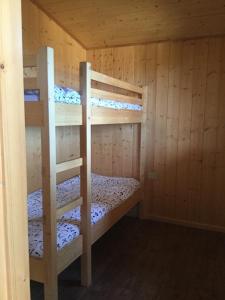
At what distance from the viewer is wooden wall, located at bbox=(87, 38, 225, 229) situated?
10.1 ft

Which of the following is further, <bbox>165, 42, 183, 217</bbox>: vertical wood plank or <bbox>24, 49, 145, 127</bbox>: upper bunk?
<bbox>165, 42, 183, 217</bbox>: vertical wood plank

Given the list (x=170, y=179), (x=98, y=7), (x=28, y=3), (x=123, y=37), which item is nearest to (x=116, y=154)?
(x=170, y=179)

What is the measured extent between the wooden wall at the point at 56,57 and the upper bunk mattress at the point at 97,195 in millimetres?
316

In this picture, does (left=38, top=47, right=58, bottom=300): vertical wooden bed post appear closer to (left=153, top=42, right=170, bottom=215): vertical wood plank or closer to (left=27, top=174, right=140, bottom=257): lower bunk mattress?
(left=27, top=174, right=140, bottom=257): lower bunk mattress

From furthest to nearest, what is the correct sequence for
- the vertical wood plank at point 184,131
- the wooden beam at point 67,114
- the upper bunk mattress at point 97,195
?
the vertical wood plank at point 184,131, the upper bunk mattress at point 97,195, the wooden beam at point 67,114

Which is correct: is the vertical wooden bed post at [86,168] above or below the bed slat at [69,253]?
above

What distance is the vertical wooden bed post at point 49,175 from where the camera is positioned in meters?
1.59

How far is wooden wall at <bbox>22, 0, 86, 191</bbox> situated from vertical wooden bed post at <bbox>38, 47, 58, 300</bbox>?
1216mm

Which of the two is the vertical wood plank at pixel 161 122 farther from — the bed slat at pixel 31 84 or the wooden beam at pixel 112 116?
the bed slat at pixel 31 84

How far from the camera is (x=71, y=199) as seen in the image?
8.33 ft

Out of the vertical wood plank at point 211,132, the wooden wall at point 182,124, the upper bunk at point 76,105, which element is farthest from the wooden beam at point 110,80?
the vertical wood plank at point 211,132

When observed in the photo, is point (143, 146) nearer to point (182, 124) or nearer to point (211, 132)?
point (182, 124)

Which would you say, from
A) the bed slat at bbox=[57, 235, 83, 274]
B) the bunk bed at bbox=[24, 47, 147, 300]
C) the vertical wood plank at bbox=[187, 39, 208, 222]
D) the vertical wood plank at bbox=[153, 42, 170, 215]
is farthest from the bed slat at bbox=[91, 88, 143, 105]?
the bed slat at bbox=[57, 235, 83, 274]

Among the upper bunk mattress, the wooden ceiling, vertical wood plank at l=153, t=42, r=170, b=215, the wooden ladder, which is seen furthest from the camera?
vertical wood plank at l=153, t=42, r=170, b=215
